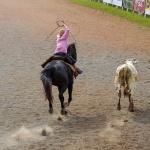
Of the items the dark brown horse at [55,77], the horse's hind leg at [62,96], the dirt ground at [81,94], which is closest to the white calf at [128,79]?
the dirt ground at [81,94]

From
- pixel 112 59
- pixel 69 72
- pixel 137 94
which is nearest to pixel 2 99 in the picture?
pixel 69 72

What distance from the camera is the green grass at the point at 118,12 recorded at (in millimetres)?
23969

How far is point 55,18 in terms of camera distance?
2558 cm

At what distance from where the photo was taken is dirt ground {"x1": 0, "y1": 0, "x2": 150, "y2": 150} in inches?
338

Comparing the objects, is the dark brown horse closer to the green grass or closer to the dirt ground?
the dirt ground

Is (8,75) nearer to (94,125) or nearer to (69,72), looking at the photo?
(69,72)

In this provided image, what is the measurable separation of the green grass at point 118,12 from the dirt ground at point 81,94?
47.1 inches

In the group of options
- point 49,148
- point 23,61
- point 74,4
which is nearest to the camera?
point 49,148

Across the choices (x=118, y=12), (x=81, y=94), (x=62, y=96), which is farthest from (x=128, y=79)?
(x=118, y=12)

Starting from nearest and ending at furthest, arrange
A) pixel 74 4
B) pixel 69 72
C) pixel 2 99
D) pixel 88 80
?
pixel 69 72, pixel 2 99, pixel 88 80, pixel 74 4

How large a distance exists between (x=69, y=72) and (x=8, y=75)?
13.3 feet

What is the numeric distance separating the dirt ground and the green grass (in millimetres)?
1195

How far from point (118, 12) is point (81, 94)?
16.3 metres

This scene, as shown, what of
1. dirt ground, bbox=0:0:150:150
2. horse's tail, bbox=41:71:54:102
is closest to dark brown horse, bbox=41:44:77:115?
horse's tail, bbox=41:71:54:102
